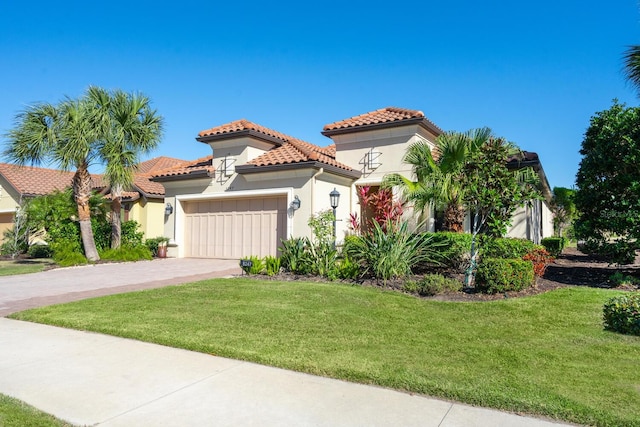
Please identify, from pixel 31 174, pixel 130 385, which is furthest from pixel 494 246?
pixel 31 174

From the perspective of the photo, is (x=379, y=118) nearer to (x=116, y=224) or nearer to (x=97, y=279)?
(x=97, y=279)

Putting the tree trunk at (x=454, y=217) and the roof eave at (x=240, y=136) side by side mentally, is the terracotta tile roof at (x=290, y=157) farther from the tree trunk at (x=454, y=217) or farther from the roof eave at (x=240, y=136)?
the tree trunk at (x=454, y=217)

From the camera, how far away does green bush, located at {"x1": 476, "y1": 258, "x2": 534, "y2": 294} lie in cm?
873

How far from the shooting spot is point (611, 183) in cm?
1086

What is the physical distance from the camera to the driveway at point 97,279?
30.6 feet

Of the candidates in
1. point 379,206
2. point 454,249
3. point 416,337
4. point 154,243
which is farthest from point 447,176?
point 154,243

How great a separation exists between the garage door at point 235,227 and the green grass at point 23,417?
12376 millimetres

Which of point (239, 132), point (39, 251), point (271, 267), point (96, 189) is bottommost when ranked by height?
point (39, 251)

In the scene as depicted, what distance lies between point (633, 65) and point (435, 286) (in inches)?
285

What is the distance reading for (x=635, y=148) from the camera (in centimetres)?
1012

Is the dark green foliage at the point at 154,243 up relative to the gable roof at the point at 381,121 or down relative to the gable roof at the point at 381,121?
down

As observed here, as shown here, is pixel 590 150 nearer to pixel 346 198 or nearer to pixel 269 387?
pixel 346 198

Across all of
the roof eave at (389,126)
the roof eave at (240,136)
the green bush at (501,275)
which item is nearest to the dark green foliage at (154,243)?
the roof eave at (240,136)

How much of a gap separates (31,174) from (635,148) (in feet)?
102
